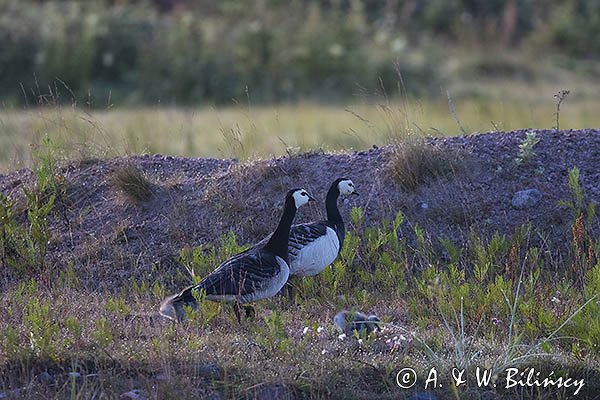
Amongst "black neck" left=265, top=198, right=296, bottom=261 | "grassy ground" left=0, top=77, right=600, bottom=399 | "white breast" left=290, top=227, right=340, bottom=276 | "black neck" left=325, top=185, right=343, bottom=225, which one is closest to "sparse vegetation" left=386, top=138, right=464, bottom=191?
"grassy ground" left=0, top=77, right=600, bottom=399

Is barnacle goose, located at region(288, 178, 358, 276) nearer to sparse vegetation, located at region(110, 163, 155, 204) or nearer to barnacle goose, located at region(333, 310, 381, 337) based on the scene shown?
barnacle goose, located at region(333, 310, 381, 337)

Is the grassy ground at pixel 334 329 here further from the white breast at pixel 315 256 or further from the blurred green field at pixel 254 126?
the blurred green field at pixel 254 126

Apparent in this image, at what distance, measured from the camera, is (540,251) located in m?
9.02

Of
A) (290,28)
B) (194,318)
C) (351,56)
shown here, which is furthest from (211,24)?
(194,318)

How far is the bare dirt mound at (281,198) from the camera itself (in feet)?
31.1

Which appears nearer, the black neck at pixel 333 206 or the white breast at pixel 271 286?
the white breast at pixel 271 286

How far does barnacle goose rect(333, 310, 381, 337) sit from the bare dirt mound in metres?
2.09

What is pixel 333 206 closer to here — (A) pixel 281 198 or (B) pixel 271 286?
(A) pixel 281 198

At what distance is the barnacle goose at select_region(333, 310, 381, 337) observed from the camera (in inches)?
286

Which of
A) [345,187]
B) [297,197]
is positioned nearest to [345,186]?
[345,187]

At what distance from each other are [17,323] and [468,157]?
15.0 ft

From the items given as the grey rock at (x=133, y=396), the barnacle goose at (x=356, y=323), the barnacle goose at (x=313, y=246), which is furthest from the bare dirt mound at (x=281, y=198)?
the grey rock at (x=133, y=396)

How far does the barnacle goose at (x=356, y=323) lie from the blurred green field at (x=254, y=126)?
3.11 meters

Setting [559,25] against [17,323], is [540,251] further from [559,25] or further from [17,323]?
[559,25]
